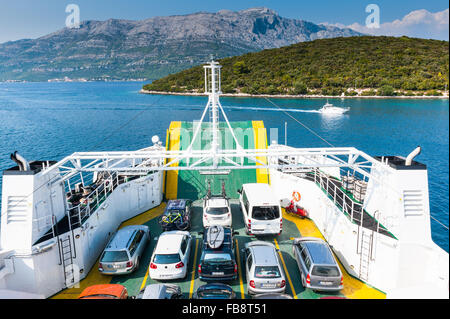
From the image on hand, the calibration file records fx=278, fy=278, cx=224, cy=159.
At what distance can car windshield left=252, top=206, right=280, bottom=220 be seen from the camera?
12.3 metres

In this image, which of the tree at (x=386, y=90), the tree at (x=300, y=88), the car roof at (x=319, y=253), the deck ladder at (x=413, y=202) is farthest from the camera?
the tree at (x=300, y=88)

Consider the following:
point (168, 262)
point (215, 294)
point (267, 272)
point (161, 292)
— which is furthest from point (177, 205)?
point (215, 294)

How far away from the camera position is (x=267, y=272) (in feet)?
28.9

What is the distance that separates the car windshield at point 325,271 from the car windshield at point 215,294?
3022 millimetres

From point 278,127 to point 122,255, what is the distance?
50973mm

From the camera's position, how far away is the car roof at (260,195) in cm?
1224

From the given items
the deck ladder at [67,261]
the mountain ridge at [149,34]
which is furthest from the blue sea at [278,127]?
the deck ladder at [67,261]

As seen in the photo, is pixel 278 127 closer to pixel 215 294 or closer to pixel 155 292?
pixel 215 294

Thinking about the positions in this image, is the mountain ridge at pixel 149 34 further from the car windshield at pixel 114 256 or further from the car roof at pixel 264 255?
the car roof at pixel 264 255

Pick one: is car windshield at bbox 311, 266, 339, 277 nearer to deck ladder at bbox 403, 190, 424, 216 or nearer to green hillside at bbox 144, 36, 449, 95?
deck ladder at bbox 403, 190, 424, 216

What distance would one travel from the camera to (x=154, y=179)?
53.4ft

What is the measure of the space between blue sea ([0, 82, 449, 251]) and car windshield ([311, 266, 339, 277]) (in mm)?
11951

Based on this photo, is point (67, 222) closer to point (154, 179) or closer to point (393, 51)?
point (154, 179)
